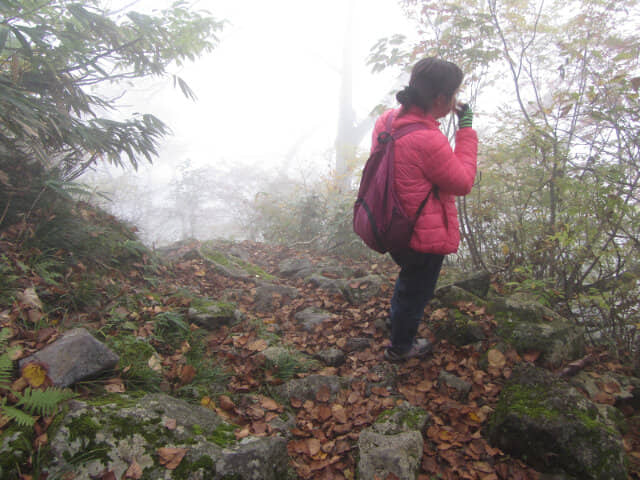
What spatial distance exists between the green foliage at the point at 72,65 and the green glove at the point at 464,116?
3753 mm

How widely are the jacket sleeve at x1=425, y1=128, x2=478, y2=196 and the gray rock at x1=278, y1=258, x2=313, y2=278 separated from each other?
379cm

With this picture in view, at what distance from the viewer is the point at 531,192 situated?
11.6 ft

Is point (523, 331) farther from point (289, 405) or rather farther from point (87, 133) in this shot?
point (87, 133)

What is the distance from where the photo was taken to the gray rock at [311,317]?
387cm

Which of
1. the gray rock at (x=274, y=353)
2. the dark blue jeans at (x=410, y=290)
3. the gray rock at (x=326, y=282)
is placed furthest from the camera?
the gray rock at (x=326, y=282)

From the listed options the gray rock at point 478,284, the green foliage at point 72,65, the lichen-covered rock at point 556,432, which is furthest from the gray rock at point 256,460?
the green foliage at point 72,65

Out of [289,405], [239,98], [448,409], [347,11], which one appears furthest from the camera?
[239,98]

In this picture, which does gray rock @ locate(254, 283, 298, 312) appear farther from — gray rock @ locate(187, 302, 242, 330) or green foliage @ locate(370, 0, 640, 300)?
green foliage @ locate(370, 0, 640, 300)

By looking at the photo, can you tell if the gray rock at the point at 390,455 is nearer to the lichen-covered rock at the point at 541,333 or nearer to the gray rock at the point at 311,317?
the lichen-covered rock at the point at 541,333

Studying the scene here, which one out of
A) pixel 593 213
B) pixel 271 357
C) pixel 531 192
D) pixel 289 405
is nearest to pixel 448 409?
pixel 289 405

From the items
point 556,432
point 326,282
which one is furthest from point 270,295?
point 556,432

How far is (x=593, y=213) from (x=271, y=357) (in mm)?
3181

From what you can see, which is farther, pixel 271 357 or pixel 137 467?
pixel 271 357

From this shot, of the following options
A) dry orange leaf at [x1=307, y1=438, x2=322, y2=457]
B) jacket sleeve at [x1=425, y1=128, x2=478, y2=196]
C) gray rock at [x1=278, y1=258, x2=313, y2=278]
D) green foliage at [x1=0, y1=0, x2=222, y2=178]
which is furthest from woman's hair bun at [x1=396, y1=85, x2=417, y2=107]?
gray rock at [x1=278, y1=258, x2=313, y2=278]
